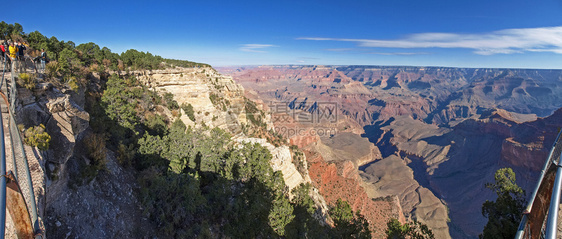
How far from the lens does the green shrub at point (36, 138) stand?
290 inches

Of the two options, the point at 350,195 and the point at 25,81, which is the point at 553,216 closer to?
the point at 25,81

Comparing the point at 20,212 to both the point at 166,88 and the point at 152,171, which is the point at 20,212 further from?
the point at 166,88

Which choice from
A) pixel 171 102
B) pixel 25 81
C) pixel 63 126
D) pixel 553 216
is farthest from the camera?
pixel 171 102

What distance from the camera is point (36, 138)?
7496 millimetres

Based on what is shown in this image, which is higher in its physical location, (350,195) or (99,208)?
(99,208)

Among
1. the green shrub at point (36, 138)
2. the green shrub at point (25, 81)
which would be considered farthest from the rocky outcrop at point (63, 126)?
the green shrub at point (36, 138)

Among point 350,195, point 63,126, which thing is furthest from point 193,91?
point 350,195

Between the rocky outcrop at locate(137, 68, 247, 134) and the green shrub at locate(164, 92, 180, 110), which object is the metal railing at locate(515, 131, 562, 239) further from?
the green shrub at locate(164, 92, 180, 110)

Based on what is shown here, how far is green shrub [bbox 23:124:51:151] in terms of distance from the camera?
736cm

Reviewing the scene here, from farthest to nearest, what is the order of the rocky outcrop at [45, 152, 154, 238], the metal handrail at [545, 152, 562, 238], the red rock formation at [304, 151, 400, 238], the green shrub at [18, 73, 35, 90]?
1. the red rock formation at [304, 151, 400, 238]
2. the green shrub at [18, 73, 35, 90]
3. the rocky outcrop at [45, 152, 154, 238]
4. the metal handrail at [545, 152, 562, 238]

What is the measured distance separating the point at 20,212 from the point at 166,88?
94.1 feet

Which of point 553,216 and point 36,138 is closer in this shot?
point 553,216

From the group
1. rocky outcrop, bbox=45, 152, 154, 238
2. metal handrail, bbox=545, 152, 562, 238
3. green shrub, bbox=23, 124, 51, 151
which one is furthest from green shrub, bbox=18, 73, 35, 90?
metal handrail, bbox=545, 152, 562, 238

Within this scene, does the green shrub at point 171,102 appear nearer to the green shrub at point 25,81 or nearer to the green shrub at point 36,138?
the green shrub at point 25,81
